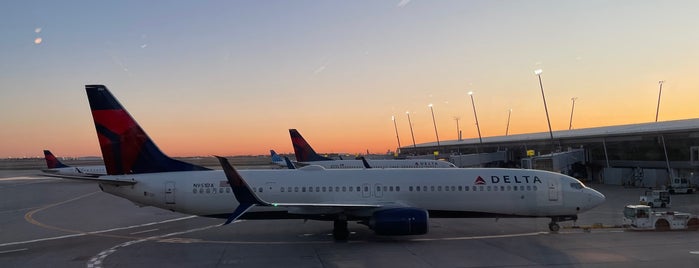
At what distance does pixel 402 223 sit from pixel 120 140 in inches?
518

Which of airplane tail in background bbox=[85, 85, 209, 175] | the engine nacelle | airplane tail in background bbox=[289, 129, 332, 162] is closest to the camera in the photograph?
the engine nacelle

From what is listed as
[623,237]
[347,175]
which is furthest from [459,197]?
[623,237]

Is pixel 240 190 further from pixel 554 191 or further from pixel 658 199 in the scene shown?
pixel 658 199

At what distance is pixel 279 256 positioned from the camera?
1664 centimetres

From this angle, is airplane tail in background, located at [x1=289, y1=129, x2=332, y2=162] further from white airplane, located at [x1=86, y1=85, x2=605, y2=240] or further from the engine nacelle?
the engine nacelle

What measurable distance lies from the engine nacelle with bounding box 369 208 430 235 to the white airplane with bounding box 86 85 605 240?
1838mm

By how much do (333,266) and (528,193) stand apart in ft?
35.5

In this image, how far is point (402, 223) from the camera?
59.5ft

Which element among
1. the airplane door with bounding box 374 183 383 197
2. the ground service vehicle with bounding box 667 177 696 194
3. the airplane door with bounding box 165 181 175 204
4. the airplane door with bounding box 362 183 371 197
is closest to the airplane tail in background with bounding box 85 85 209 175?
the airplane door with bounding box 165 181 175 204

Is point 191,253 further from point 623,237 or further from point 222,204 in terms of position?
point 623,237

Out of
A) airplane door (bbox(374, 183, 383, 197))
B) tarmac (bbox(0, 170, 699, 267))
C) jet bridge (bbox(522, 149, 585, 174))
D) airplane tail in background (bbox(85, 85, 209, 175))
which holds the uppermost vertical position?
airplane tail in background (bbox(85, 85, 209, 175))

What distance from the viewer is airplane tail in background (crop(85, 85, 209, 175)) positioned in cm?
2086

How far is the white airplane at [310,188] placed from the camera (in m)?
20.8

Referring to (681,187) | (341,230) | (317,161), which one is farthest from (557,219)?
(317,161)
